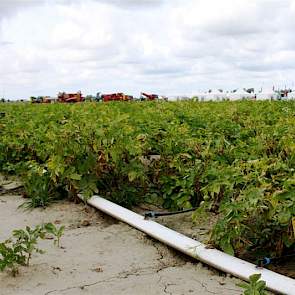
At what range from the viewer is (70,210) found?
5129mm

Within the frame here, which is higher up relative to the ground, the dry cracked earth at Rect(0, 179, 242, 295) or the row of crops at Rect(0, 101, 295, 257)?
the row of crops at Rect(0, 101, 295, 257)

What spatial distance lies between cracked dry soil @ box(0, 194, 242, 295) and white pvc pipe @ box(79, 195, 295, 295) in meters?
0.05

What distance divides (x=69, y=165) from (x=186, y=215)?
3.80ft

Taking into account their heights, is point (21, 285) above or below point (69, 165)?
below

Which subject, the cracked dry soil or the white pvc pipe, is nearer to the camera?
the white pvc pipe

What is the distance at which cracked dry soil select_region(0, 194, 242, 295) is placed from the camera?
10.4 ft

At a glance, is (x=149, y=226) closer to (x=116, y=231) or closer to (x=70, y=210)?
(x=116, y=231)

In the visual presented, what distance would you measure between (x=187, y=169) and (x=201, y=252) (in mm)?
1291

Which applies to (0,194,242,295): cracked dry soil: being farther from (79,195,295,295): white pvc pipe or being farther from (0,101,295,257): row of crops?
(0,101,295,257): row of crops

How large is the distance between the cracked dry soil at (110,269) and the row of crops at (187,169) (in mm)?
285

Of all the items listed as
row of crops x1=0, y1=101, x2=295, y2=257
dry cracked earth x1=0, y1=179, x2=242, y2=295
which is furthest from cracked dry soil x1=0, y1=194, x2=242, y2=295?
row of crops x1=0, y1=101, x2=295, y2=257

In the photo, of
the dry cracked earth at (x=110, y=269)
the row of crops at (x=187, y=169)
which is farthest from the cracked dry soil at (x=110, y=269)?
the row of crops at (x=187, y=169)

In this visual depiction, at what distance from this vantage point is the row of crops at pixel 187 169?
3.40 m

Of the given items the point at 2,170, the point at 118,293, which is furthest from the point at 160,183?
the point at 2,170
